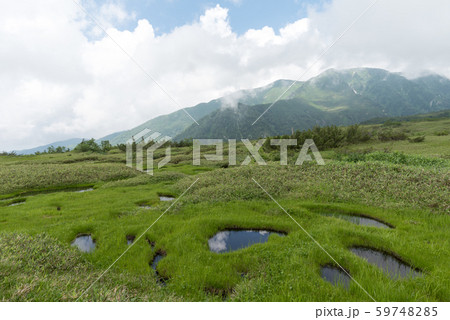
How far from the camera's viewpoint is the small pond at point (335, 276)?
632 cm

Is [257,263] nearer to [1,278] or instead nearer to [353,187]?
[1,278]

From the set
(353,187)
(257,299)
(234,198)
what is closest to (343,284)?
(257,299)

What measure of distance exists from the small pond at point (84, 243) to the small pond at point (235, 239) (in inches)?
221

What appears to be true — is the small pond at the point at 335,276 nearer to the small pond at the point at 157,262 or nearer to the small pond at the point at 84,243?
the small pond at the point at 157,262

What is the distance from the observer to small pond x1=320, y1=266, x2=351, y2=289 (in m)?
6.32

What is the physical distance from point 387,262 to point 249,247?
16.6ft

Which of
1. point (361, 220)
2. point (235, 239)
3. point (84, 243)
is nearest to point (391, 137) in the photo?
point (361, 220)

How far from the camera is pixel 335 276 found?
6.74m

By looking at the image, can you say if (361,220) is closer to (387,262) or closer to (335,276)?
(387,262)

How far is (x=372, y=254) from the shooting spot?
8148mm

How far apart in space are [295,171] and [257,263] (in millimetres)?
14464

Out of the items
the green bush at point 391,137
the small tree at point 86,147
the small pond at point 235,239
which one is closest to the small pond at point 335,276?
the small pond at point 235,239

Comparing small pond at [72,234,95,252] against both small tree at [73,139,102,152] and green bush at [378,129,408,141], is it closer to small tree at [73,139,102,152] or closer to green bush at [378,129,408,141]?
green bush at [378,129,408,141]
